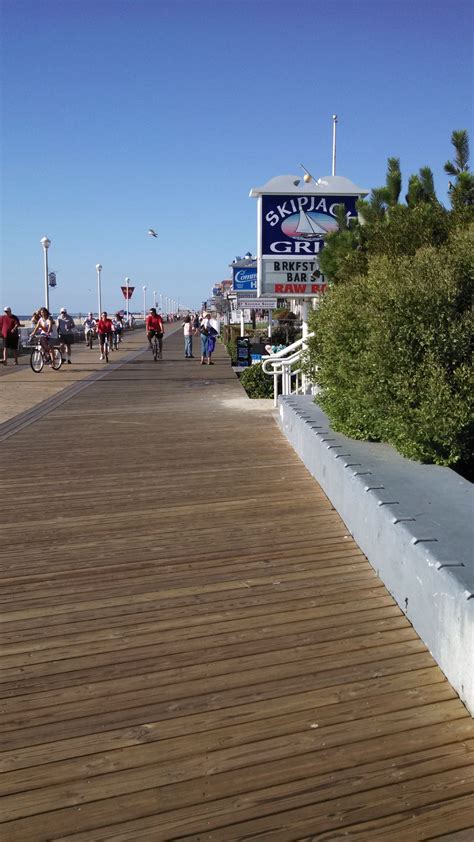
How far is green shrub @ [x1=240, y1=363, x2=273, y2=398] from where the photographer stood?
632 inches

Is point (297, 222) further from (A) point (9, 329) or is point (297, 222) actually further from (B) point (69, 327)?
(B) point (69, 327)

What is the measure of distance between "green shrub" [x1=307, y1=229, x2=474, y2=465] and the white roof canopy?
830cm

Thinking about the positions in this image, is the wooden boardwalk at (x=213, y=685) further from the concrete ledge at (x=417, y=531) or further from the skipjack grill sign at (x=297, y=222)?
the skipjack grill sign at (x=297, y=222)

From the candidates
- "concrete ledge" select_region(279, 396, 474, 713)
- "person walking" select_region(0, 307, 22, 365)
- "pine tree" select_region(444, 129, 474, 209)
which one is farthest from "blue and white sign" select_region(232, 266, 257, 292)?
"concrete ledge" select_region(279, 396, 474, 713)

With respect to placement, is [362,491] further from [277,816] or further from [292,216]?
[292,216]

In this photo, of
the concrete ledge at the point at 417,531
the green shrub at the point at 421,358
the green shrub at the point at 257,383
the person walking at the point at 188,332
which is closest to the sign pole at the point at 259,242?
the green shrub at the point at 257,383

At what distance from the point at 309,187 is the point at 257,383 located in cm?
432

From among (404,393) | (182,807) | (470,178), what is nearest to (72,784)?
(182,807)

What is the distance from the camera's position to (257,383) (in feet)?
54.0

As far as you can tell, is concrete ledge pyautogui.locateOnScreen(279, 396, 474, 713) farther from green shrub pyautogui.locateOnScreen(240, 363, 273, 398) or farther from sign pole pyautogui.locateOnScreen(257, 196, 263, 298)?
green shrub pyautogui.locateOnScreen(240, 363, 273, 398)

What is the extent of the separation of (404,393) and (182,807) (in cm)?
348

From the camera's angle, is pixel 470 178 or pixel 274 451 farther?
pixel 274 451

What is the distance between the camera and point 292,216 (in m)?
14.2

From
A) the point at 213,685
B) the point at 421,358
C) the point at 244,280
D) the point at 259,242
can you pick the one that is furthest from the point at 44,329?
the point at 213,685
